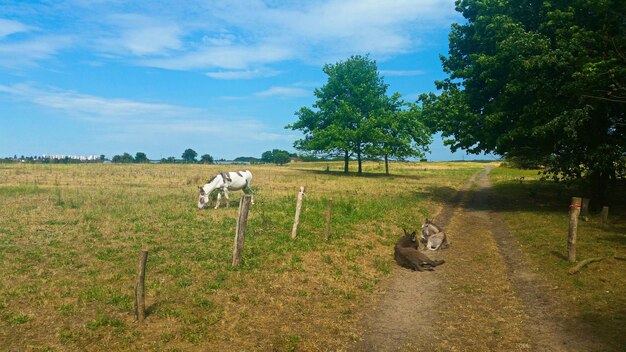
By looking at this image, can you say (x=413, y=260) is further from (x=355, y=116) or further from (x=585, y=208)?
(x=355, y=116)

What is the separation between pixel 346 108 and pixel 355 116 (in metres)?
1.51

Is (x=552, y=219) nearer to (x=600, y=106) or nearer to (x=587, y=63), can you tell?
(x=600, y=106)

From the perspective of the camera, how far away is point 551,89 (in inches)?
786

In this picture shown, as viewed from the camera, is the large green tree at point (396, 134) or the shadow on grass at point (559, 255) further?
the large green tree at point (396, 134)

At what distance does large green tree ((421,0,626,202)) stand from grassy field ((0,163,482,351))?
8453 millimetres

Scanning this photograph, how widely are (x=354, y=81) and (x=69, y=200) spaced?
39.9 meters

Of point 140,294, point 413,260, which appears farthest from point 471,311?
point 140,294

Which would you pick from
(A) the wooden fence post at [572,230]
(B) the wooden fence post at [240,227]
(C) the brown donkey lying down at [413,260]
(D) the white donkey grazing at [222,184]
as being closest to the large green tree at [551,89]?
(A) the wooden fence post at [572,230]

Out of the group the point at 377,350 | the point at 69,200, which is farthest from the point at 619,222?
the point at 69,200

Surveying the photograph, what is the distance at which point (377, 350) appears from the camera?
7.31 metres

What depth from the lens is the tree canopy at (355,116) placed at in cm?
5091

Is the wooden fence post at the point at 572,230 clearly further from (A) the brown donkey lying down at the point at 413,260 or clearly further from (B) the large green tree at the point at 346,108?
(B) the large green tree at the point at 346,108

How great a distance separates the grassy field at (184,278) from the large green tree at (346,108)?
32159mm

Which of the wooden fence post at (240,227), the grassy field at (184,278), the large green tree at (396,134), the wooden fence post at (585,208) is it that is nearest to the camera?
the grassy field at (184,278)
